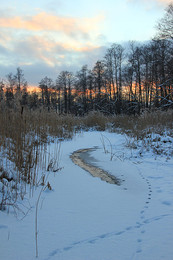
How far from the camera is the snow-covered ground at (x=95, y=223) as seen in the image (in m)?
1.27

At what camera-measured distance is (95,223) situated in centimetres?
167

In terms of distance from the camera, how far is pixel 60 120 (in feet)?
28.9

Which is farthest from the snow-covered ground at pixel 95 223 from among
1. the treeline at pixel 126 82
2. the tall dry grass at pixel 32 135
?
the treeline at pixel 126 82

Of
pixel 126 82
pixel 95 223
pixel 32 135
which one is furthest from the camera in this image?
pixel 126 82

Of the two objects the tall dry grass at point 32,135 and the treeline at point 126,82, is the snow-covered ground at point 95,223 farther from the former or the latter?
the treeline at point 126,82

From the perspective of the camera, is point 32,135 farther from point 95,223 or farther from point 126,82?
point 126,82

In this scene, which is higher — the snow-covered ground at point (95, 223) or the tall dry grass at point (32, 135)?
the tall dry grass at point (32, 135)

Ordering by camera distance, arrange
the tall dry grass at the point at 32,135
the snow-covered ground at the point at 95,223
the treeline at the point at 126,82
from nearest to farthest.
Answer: the snow-covered ground at the point at 95,223, the tall dry grass at the point at 32,135, the treeline at the point at 126,82

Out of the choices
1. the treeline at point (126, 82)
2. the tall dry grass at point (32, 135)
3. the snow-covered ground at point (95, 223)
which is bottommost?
the snow-covered ground at point (95, 223)

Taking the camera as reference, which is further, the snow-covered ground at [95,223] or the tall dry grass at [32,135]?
the tall dry grass at [32,135]

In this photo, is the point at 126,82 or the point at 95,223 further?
the point at 126,82

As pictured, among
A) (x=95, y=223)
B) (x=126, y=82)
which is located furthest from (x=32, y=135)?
(x=126, y=82)

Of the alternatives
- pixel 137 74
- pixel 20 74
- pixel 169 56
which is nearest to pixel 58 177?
pixel 169 56

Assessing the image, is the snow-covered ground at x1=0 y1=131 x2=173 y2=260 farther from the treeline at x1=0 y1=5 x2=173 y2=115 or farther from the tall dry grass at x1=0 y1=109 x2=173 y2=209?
the treeline at x1=0 y1=5 x2=173 y2=115
